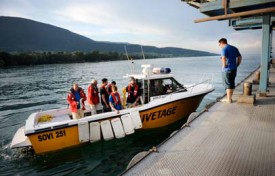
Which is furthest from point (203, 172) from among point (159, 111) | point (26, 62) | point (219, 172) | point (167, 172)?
point (26, 62)

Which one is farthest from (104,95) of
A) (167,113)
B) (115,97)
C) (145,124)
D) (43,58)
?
(43,58)

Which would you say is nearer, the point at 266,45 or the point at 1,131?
the point at 266,45

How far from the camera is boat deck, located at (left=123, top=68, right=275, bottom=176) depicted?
3.63m

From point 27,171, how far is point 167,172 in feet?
17.2

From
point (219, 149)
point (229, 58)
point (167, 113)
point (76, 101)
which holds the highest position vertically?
point (229, 58)

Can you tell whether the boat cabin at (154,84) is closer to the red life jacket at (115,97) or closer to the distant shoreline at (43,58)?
the red life jacket at (115,97)

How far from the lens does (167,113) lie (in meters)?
9.34

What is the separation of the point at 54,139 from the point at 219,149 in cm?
548

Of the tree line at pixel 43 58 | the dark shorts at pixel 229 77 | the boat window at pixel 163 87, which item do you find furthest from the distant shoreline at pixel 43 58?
the dark shorts at pixel 229 77

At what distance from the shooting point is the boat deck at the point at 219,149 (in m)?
3.63

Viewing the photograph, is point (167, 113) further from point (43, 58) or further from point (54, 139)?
point (43, 58)

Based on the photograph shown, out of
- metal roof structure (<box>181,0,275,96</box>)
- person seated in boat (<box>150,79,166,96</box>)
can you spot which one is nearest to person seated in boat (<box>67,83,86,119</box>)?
person seated in boat (<box>150,79,166,96</box>)

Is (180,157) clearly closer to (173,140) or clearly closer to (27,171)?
(173,140)

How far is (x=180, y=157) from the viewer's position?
4.12 meters
